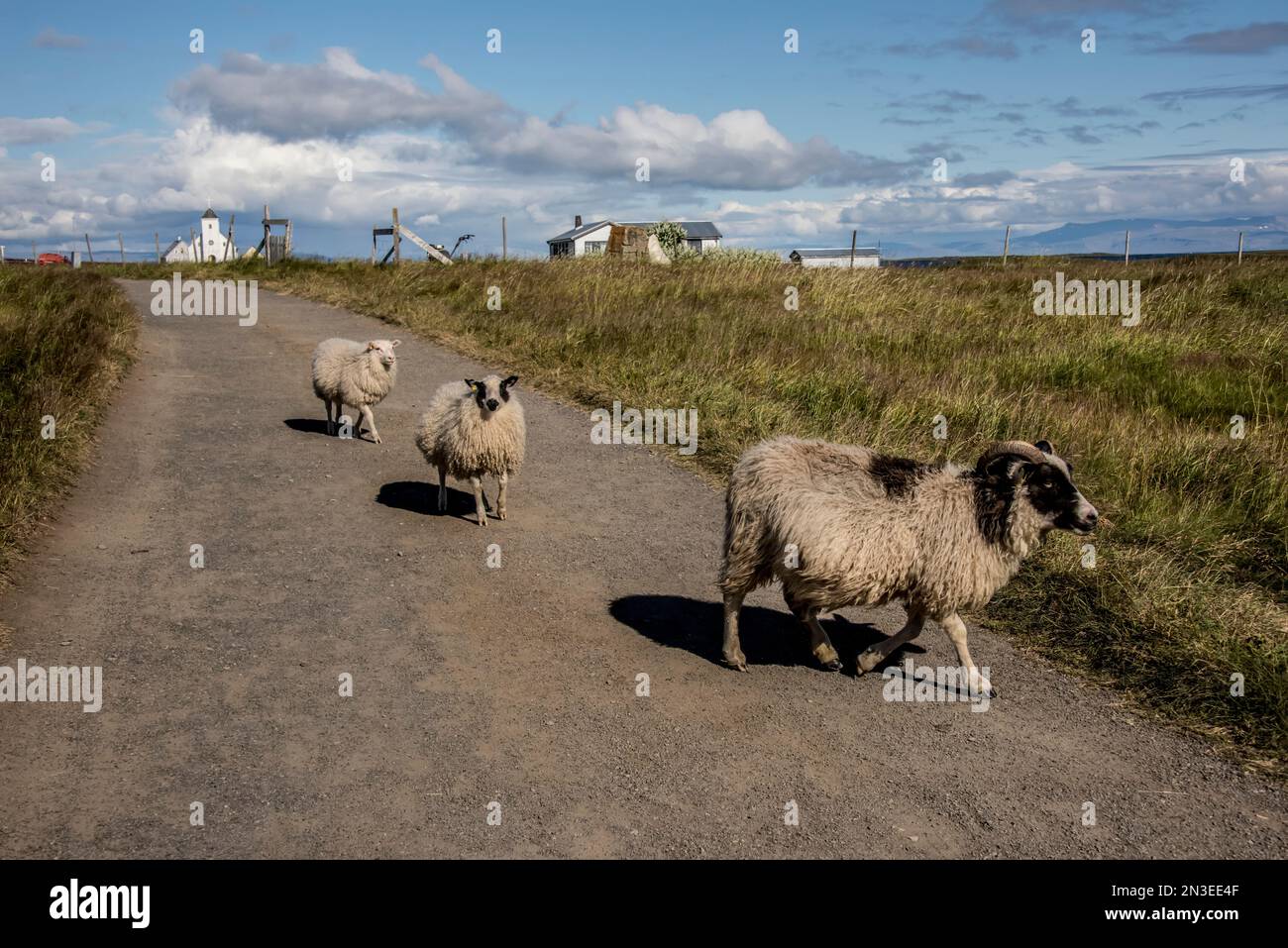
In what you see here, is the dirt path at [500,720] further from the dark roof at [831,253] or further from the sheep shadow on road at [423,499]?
the dark roof at [831,253]

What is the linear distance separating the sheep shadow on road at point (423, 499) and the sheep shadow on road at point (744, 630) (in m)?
2.89

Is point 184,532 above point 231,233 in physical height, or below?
Answer: below

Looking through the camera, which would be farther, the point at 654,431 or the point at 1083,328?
the point at 1083,328

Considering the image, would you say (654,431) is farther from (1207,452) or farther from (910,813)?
Answer: (910,813)

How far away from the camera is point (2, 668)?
6.36m

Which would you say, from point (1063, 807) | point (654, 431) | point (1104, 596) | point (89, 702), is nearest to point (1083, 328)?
point (654, 431)

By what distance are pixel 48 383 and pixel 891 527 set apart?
1074 cm

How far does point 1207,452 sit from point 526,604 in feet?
25.5

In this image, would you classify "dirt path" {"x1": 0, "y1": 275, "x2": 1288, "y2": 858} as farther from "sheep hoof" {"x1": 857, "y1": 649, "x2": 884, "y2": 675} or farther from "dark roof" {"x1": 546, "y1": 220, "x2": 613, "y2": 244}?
"dark roof" {"x1": 546, "y1": 220, "x2": 613, "y2": 244}

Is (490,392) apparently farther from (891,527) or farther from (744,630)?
(891,527)

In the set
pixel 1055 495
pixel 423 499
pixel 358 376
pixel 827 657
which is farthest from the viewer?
pixel 358 376

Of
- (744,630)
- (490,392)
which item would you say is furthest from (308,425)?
(744,630)

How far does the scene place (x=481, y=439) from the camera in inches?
389
